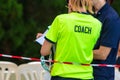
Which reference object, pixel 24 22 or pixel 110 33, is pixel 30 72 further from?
pixel 24 22

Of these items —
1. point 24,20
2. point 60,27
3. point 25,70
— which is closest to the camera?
point 60,27

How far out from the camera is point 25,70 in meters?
6.80

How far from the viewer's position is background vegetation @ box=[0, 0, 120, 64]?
1105cm

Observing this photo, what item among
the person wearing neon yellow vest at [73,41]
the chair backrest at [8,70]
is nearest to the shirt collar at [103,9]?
the person wearing neon yellow vest at [73,41]

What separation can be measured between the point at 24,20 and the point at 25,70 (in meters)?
4.80

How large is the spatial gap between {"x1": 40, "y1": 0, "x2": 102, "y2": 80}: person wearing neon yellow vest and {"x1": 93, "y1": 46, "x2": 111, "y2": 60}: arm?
0.15 meters

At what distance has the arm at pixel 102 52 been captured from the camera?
4.79 meters

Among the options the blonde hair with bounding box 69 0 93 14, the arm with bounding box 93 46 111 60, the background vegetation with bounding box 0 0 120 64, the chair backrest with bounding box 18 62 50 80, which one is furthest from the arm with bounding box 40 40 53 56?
the background vegetation with bounding box 0 0 120 64

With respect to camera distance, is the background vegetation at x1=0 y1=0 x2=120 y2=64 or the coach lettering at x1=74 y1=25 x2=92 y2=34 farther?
the background vegetation at x1=0 y1=0 x2=120 y2=64

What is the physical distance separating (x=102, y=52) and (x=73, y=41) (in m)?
0.36

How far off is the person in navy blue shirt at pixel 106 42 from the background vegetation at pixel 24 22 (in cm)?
613

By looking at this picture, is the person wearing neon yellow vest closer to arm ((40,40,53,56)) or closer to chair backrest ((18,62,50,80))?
arm ((40,40,53,56))

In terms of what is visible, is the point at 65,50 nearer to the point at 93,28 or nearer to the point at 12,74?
the point at 93,28

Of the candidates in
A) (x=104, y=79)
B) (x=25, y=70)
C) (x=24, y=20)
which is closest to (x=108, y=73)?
(x=104, y=79)
